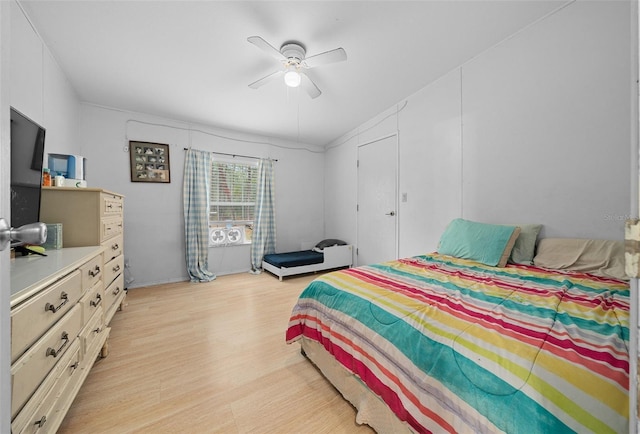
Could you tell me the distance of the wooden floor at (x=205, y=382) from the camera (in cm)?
128

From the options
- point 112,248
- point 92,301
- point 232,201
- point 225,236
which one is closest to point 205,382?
point 92,301

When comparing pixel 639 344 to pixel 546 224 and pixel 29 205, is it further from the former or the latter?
pixel 29 205

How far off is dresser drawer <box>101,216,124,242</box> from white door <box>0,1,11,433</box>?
1595 millimetres

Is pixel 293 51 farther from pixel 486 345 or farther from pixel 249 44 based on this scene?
pixel 486 345

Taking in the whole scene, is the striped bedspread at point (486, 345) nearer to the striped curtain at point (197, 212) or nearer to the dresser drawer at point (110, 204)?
the dresser drawer at point (110, 204)

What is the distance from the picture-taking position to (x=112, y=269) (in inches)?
81.4

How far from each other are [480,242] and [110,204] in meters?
3.21

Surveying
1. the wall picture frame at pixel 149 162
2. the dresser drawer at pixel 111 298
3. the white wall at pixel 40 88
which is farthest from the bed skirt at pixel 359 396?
the wall picture frame at pixel 149 162

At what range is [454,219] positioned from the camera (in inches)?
102

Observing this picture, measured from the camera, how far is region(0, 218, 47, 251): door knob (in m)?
0.48

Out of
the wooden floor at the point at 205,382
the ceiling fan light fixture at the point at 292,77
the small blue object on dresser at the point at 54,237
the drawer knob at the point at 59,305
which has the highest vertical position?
the ceiling fan light fixture at the point at 292,77

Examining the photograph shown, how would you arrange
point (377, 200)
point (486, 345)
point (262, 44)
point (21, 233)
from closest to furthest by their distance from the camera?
point (21, 233) → point (486, 345) → point (262, 44) → point (377, 200)

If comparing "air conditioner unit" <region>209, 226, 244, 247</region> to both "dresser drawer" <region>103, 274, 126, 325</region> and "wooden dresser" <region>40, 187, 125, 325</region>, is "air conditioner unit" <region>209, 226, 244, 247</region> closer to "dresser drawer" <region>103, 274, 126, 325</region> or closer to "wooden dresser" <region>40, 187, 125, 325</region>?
"dresser drawer" <region>103, 274, 126, 325</region>

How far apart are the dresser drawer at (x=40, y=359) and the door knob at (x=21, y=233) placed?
2.01 feet
